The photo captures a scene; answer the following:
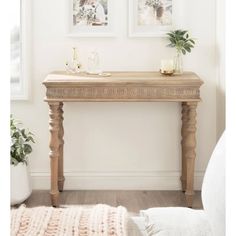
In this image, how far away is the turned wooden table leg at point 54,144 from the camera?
12.8ft

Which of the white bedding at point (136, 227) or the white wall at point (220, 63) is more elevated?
the white wall at point (220, 63)

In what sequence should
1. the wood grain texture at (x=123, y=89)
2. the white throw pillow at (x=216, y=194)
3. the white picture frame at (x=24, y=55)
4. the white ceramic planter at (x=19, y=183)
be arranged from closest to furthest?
the white throw pillow at (x=216, y=194) < the wood grain texture at (x=123, y=89) < the white ceramic planter at (x=19, y=183) < the white picture frame at (x=24, y=55)

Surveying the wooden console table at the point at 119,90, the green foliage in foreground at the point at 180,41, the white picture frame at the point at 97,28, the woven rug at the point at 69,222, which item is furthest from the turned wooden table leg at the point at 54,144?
the woven rug at the point at 69,222

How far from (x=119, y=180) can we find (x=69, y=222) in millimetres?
2592

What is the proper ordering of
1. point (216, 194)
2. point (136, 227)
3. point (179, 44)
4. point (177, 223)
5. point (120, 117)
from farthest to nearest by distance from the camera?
point (120, 117) < point (179, 44) < point (136, 227) < point (177, 223) < point (216, 194)

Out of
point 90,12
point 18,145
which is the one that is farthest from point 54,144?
point 90,12

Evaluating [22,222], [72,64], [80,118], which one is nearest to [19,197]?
[80,118]

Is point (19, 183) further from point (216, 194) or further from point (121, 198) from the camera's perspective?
point (216, 194)

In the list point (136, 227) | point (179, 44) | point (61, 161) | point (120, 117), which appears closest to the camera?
point (136, 227)

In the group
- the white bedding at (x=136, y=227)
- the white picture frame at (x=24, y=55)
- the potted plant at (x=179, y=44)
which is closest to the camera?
the white bedding at (x=136, y=227)

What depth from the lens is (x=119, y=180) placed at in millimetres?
4520

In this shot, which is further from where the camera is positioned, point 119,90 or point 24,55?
point 24,55

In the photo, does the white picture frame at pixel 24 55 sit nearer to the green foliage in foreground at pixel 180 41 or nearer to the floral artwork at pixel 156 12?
the floral artwork at pixel 156 12

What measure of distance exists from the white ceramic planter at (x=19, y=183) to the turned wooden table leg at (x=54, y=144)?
0.23m
